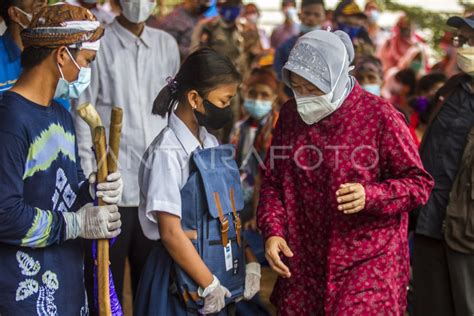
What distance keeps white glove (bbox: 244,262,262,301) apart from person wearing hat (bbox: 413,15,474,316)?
3.74 ft

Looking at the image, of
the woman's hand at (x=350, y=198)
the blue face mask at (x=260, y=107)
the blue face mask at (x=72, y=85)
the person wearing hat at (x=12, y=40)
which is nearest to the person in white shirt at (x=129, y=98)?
the person wearing hat at (x=12, y=40)

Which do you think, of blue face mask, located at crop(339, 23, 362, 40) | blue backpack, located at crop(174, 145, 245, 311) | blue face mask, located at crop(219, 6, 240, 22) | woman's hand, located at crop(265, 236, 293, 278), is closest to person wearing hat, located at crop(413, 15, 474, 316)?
woman's hand, located at crop(265, 236, 293, 278)

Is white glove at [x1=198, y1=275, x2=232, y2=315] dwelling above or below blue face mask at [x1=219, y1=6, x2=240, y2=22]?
above

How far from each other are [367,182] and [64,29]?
4.88ft

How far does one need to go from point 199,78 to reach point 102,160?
673 mm

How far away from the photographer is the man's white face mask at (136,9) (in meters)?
4.66

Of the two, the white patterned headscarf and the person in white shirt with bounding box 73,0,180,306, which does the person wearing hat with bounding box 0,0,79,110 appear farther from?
the white patterned headscarf

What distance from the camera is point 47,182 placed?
3.04 m

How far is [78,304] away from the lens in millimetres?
3191

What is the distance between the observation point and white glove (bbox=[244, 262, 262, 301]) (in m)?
→ 3.66

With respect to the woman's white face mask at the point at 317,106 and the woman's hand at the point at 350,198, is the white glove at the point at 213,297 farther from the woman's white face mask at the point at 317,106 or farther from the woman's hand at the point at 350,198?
the woman's white face mask at the point at 317,106

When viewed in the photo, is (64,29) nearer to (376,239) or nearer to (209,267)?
(209,267)

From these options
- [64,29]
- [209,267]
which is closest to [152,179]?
[209,267]

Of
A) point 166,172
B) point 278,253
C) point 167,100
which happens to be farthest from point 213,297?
point 167,100
